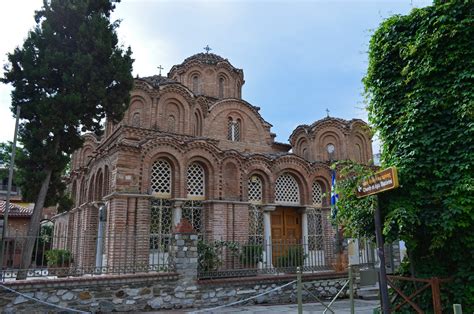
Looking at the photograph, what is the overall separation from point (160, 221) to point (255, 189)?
13.7ft

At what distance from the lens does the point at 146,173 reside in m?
11.9

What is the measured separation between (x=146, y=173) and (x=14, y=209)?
59.4 feet

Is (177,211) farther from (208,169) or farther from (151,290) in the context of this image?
(151,290)

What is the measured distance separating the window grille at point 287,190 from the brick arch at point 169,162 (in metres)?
4.29

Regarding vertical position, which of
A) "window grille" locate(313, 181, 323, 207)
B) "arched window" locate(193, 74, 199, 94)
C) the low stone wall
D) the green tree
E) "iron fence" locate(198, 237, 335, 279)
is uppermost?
"arched window" locate(193, 74, 199, 94)

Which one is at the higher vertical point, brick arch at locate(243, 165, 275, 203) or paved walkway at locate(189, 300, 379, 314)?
brick arch at locate(243, 165, 275, 203)

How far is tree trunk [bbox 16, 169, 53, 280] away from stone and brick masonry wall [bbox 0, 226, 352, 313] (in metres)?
0.68

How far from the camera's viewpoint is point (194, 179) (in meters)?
13.3

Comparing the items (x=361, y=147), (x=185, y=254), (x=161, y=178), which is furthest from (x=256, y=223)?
(x=361, y=147)

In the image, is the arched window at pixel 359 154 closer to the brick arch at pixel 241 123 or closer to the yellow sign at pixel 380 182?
the brick arch at pixel 241 123

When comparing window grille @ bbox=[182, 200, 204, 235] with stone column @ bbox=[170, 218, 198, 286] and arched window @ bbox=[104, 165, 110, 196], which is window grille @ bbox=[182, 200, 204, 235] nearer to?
arched window @ bbox=[104, 165, 110, 196]

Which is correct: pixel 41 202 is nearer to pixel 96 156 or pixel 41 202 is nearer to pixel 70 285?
pixel 70 285

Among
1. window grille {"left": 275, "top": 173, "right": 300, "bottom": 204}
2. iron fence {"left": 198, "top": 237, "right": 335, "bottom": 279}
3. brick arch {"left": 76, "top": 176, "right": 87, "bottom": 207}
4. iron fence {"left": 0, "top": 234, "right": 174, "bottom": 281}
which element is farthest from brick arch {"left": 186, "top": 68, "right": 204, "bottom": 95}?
iron fence {"left": 198, "top": 237, "right": 335, "bottom": 279}

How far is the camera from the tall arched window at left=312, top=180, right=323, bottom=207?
15.9m
